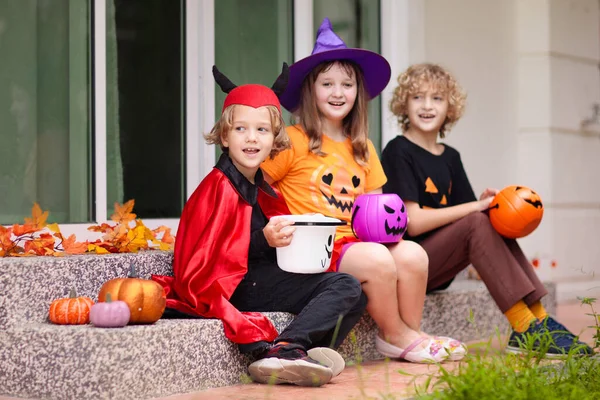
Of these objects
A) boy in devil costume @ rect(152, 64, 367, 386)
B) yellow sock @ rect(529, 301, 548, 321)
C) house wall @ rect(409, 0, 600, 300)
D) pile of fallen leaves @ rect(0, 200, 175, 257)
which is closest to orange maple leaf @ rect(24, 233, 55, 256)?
pile of fallen leaves @ rect(0, 200, 175, 257)

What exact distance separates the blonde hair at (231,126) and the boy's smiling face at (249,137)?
2cm

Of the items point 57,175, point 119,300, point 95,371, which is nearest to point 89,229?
point 57,175

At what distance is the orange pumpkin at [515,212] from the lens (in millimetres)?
4496

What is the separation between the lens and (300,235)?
12.0 feet

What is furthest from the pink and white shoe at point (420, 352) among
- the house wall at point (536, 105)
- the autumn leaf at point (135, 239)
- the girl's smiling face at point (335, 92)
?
the house wall at point (536, 105)

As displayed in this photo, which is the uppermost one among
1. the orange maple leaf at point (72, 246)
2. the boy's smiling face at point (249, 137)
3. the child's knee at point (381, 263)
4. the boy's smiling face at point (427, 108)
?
the boy's smiling face at point (427, 108)

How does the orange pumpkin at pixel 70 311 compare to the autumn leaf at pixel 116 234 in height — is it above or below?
below

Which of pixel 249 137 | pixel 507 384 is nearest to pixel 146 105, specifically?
pixel 249 137

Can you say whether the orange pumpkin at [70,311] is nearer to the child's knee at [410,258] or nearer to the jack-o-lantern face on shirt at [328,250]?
the jack-o-lantern face on shirt at [328,250]

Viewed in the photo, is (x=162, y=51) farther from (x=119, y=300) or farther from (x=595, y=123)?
(x=595, y=123)

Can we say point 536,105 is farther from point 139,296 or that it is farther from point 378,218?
point 139,296

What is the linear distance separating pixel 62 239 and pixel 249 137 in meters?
0.88

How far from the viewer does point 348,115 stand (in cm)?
460

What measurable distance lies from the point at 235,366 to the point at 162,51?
1.95 meters
